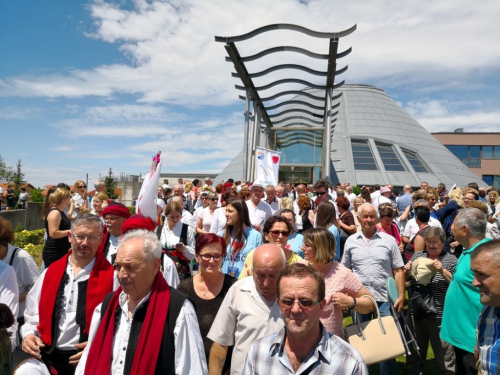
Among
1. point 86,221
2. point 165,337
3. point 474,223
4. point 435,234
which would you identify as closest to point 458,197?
point 435,234

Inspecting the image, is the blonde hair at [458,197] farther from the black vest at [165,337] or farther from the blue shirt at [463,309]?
the black vest at [165,337]

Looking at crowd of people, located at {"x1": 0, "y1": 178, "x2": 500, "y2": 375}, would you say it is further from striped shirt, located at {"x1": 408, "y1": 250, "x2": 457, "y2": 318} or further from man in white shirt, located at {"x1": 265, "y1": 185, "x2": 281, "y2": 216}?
man in white shirt, located at {"x1": 265, "y1": 185, "x2": 281, "y2": 216}

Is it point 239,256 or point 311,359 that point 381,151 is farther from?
point 311,359

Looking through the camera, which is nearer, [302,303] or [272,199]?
[302,303]

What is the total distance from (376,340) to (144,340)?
81.6 inches

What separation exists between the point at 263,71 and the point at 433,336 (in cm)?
1407

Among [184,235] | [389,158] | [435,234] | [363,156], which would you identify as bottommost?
[184,235]

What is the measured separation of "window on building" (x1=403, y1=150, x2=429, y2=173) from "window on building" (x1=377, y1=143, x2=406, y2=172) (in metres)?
1.24

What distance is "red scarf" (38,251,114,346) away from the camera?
3271 mm

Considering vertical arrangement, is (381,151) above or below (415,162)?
above

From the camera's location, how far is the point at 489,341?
278 centimetres

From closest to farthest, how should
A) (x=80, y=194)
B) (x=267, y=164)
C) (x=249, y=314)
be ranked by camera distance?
(x=249, y=314) → (x=80, y=194) → (x=267, y=164)

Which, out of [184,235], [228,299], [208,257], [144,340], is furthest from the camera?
[184,235]

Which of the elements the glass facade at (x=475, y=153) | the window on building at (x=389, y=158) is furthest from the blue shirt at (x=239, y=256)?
the glass facade at (x=475, y=153)
